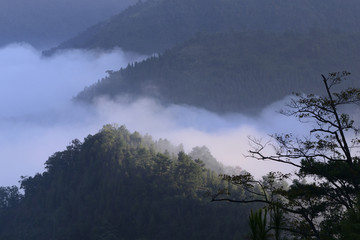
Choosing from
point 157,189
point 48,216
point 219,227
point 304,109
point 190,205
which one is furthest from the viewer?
point 48,216

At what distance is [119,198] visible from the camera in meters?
124

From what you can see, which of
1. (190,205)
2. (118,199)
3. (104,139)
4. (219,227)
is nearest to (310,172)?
(219,227)

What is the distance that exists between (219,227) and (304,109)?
2963 inches

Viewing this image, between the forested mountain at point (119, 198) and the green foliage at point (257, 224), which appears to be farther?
the forested mountain at point (119, 198)

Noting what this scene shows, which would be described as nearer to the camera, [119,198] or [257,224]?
[257,224]

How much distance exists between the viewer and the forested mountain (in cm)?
10600

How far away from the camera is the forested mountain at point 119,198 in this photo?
106000 mm

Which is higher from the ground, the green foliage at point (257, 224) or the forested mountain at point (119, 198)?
the forested mountain at point (119, 198)

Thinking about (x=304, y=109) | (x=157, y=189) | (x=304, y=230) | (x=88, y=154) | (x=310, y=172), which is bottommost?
(x=304, y=230)

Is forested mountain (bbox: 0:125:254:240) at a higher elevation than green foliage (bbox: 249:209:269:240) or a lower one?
higher

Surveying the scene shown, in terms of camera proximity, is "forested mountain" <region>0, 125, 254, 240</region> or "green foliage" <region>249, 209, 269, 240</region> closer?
"green foliage" <region>249, 209, 269, 240</region>

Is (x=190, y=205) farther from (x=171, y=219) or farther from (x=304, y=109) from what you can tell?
(x=304, y=109)

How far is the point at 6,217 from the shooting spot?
489ft

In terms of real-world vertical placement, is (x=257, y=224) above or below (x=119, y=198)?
below
